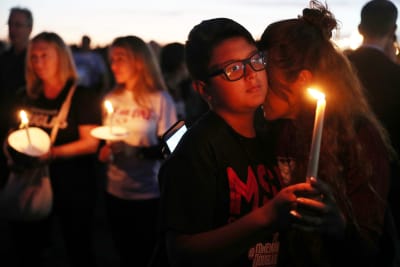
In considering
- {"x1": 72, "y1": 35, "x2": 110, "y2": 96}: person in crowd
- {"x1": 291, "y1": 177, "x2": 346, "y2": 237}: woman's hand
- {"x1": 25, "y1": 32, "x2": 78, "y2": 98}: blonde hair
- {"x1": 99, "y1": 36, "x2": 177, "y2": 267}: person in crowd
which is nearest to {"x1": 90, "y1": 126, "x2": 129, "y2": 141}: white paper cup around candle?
{"x1": 99, "y1": 36, "x2": 177, "y2": 267}: person in crowd

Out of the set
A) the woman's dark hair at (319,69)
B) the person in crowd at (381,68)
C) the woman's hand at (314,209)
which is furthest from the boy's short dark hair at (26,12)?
the woman's hand at (314,209)

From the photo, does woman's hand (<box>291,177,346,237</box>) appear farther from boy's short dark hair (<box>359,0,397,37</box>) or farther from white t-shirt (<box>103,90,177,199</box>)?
boy's short dark hair (<box>359,0,397,37</box>)

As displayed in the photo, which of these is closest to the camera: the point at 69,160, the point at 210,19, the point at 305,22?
the point at 210,19

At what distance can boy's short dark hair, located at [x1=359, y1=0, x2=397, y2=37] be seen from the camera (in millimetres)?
4266

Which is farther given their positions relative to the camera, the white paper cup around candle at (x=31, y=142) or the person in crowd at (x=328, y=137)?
the white paper cup around candle at (x=31, y=142)

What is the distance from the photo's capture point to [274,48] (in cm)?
199

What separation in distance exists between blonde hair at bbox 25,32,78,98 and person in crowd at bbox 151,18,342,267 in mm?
2357

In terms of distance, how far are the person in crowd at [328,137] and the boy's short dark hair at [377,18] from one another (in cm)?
248

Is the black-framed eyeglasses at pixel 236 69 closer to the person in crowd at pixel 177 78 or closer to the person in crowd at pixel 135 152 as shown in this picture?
the person in crowd at pixel 135 152

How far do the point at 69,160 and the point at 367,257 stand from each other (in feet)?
8.70

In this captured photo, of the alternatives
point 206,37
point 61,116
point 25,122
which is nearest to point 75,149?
point 61,116

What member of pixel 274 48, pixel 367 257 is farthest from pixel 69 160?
pixel 367 257

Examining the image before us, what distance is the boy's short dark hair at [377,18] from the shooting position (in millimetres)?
4266

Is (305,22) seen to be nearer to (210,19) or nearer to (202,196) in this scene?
(210,19)
